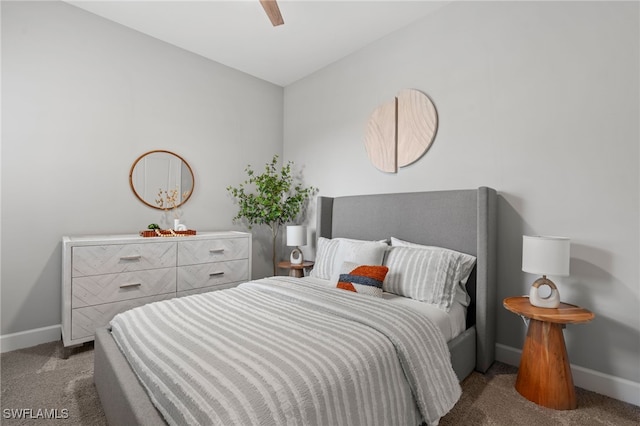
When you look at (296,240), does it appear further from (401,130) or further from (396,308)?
(396,308)

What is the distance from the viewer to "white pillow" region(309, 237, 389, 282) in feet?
7.88

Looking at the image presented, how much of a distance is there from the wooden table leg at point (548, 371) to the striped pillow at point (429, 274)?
19.9 inches

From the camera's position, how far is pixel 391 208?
2797mm

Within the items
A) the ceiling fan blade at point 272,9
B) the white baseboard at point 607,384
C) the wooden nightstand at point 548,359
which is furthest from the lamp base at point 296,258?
the white baseboard at point 607,384

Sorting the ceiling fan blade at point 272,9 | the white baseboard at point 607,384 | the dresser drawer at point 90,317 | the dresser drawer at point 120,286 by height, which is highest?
the ceiling fan blade at point 272,9

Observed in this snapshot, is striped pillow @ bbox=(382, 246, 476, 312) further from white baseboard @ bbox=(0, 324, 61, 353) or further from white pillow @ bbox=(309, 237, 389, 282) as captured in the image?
white baseboard @ bbox=(0, 324, 61, 353)

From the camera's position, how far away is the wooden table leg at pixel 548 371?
1.71 meters

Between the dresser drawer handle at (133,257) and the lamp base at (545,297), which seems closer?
the lamp base at (545,297)

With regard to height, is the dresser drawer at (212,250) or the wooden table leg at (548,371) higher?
the dresser drawer at (212,250)

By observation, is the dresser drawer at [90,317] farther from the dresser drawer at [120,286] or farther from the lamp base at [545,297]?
the lamp base at [545,297]

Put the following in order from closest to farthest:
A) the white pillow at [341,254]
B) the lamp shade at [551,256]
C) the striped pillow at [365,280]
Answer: the lamp shade at [551,256]
the striped pillow at [365,280]
the white pillow at [341,254]

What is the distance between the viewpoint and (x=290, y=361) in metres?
1.16

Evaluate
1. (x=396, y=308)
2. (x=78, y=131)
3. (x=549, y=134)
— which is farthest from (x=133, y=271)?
(x=549, y=134)

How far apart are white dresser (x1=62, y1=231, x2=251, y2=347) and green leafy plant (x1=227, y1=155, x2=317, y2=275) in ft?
1.71
